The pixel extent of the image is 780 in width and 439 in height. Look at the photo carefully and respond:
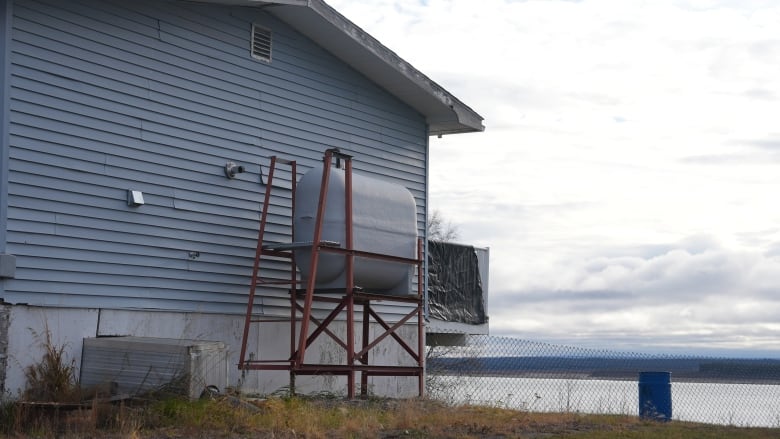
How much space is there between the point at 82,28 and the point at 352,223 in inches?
183

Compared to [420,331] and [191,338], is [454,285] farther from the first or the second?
[191,338]

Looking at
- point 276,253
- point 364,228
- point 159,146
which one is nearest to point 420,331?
point 364,228

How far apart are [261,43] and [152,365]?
591cm

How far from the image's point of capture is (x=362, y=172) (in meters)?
18.1

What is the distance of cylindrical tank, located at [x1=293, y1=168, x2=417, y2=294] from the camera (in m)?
15.5

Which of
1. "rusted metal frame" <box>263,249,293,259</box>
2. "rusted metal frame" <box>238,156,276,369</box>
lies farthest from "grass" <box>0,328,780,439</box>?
"rusted metal frame" <box>263,249,293,259</box>

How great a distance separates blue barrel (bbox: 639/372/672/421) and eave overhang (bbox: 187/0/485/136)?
19.2 feet

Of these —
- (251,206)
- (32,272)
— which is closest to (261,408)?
(32,272)

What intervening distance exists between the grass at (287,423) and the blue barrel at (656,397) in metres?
1.87

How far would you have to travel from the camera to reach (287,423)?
38.2ft

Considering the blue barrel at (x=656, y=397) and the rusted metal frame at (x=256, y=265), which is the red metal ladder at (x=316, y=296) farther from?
the blue barrel at (x=656, y=397)

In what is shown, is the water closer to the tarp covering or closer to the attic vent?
the tarp covering


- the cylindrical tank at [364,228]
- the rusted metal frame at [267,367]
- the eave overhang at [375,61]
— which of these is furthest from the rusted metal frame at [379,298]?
the eave overhang at [375,61]

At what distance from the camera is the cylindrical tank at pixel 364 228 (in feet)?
50.8
